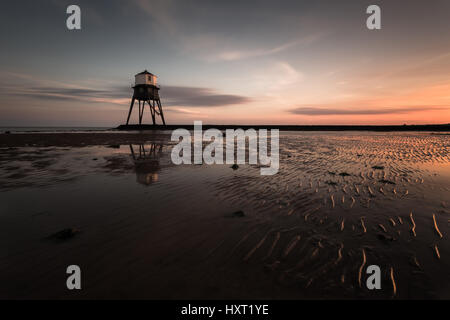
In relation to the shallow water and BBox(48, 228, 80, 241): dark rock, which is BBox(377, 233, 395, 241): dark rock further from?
BBox(48, 228, 80, 241): dark rock

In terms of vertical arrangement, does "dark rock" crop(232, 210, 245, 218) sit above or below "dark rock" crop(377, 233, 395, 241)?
above

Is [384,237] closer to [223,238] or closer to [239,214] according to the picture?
[239,214]

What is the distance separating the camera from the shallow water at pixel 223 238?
8.63 ft

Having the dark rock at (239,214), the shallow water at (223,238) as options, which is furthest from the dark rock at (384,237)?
the dark rock at (239,214)

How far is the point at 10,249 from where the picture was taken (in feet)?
10.9

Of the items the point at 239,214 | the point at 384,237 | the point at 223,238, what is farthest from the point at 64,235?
the point at 384,237

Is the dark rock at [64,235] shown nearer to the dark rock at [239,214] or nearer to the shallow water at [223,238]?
the shallow water at [223,238]

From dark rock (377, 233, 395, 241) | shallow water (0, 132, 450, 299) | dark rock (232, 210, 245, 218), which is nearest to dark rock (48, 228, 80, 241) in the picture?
shallow water (0, 132, 450, 299)

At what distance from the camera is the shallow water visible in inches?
104

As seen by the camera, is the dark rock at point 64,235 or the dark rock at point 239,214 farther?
the dark rock at point 239,214
